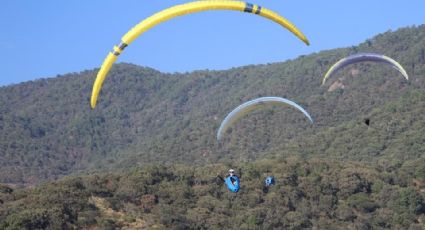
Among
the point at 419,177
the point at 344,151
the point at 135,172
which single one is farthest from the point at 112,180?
the point at 344,151

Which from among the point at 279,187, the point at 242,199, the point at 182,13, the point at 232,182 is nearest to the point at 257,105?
the point at 232,182

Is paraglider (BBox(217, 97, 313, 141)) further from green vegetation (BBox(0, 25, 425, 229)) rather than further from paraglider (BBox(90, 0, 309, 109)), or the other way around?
green vegetation (BBox(0, 25, 425, 229))

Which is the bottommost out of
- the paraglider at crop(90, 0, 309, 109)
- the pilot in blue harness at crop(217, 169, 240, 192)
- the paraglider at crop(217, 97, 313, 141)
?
the pilot in blue harness at crop(217, 169, 240, 192)

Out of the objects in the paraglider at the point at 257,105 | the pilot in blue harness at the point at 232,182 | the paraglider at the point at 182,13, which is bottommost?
the pilot in blue harness at the point at 232,182

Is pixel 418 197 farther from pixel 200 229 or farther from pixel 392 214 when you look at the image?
pixel 200 229

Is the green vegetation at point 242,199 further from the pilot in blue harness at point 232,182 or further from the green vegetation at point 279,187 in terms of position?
the pilot in blue harness at point 232,182

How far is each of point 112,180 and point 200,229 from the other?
11808 millimetres

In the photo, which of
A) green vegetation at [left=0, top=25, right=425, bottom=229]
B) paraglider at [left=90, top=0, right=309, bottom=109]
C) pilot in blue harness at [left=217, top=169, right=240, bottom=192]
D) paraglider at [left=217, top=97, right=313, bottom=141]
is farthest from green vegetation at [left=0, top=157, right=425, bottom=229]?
paraglider at [left=90, top=0, right=309, bottom=109]

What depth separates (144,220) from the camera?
70000 millimetres

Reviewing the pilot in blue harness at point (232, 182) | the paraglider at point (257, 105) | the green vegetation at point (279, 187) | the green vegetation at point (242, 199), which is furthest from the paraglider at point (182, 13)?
the green vegetation at point (242, 199)

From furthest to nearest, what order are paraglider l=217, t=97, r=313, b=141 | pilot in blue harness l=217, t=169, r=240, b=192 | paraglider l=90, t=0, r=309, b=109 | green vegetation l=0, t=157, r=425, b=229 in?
1. green vegetation l=0, t=157, r=425, b=229
2. paraglider l=217, t=97, r=313, b=141
3. pilot in blue harness l=217, t=169, r=240, b=192
4. paraglider l=90, t=0, r=309, b=109

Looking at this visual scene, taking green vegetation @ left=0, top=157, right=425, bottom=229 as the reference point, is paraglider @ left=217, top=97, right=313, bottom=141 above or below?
above

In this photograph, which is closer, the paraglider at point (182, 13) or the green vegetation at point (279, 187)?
the paraglider at point (182, 13)

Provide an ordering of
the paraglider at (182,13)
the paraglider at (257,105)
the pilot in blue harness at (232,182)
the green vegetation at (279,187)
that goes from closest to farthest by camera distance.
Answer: the paraglider at (182,13) < the pilot in blue harness at (232,182) < the paraglider at (257,105) < the green vegetation at (279,187)
